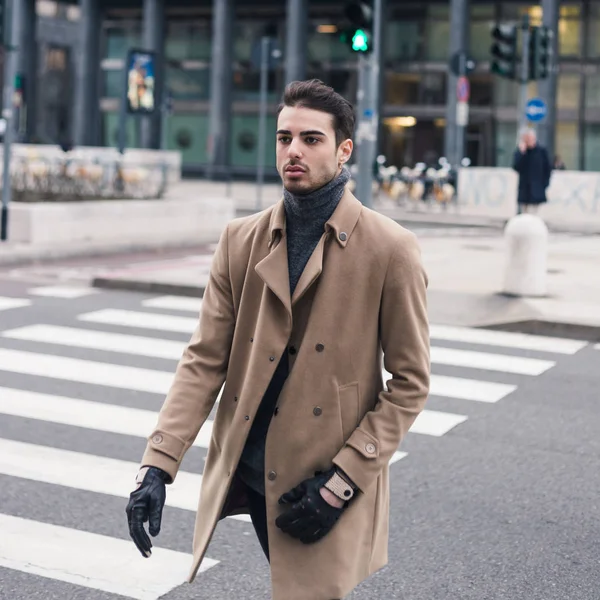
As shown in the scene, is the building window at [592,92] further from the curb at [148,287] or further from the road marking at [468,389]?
the road marking at [468,389]

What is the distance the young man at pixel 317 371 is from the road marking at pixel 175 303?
9986mm

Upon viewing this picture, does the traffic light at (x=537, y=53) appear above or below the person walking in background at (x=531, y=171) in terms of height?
above

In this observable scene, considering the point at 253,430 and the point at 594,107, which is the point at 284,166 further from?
the point at 594,107

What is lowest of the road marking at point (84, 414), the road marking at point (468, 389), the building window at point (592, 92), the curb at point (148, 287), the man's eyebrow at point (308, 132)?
the road marking at point (84, 414)

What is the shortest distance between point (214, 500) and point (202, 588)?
171 centimetres

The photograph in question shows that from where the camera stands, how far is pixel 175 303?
1404cm

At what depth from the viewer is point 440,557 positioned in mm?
5477

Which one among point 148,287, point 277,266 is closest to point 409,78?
point 148,287

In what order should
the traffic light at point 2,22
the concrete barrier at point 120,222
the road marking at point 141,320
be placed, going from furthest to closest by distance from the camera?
the concrete barrier at point 120,222 < the traffic light at point 2,22 < the road marking at point 141,320

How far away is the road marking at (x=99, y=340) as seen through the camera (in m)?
10.8

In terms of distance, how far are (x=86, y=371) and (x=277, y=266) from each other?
6707mm

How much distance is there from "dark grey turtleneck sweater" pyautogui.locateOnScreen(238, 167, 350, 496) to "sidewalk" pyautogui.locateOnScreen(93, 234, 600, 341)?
9152 mm

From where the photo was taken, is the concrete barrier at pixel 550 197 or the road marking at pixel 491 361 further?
the concrete barrier at pixel 550 197


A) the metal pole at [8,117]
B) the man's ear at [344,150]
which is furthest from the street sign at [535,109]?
the man's ear at [344,150]
